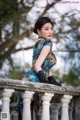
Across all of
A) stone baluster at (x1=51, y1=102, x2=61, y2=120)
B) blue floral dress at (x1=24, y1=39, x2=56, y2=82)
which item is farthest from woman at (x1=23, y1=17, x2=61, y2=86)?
stone baluster at (x1=51, y1=102, x2=61, y2=120)

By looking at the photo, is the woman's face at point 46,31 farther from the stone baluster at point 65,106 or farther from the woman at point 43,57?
the stone baluster at point 65,106

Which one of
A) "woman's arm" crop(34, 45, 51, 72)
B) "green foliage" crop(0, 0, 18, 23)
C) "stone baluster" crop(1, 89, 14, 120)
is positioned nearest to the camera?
"stone baluster" crop(1, 89, 14, 120)

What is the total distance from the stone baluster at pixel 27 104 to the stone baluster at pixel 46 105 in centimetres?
16

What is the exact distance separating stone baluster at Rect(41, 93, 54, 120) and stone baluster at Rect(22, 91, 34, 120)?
0.16m

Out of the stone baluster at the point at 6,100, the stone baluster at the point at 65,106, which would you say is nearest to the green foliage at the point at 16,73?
the stone baluster at the point at 65,106

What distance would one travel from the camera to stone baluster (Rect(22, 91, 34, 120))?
14.5 feet

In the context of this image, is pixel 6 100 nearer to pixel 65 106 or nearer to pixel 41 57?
pixel 41 57

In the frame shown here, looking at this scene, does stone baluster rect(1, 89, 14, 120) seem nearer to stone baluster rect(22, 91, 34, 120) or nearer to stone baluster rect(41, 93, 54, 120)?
stone baluster rect(22, 91, 34, 120)

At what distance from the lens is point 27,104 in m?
4.46

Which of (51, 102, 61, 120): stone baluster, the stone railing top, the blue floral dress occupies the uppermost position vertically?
the blue floral dress

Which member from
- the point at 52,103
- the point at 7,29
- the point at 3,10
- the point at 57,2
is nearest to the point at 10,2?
the point at 3,10

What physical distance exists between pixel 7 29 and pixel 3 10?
150 cm

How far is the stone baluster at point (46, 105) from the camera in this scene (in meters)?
4.54

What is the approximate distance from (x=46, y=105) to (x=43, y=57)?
20.0 inches
